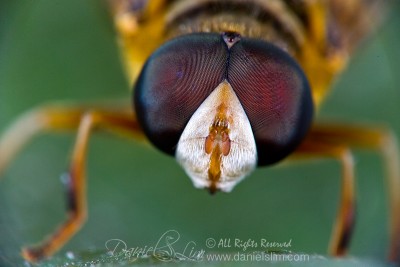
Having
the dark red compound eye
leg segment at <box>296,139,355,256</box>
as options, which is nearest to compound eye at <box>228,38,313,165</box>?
the dark red compound eye

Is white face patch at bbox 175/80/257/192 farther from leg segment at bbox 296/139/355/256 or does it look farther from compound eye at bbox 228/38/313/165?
leg segment at bbox 296/139/355/256

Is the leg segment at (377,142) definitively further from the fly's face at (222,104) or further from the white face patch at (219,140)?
the white face patch at (219,140)

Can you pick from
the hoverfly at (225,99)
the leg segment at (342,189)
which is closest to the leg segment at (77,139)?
the hoverfly at (225,99)

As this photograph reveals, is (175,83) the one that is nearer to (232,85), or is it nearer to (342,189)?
Answer: (232,85)

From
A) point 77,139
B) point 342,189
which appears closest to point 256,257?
point 342,189

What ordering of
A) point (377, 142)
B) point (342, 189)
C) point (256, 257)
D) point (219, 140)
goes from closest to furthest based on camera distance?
1. point (256, 257)
2. point (219, 140)
3. point (342, 189)
4. point (377, 142)

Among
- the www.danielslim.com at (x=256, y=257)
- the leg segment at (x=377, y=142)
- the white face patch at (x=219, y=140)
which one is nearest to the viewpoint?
the www.danielslim.com at (x=256, y=257)

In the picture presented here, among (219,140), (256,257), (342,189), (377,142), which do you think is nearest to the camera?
(256,257)

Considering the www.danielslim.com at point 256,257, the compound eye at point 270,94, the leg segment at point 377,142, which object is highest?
the leg segment at point 377,142
